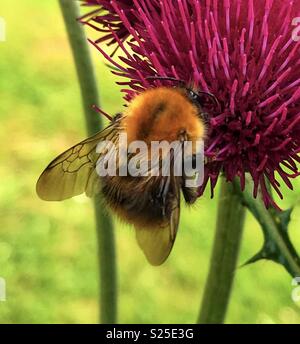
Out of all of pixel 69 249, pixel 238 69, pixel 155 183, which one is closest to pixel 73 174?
pixel 155 183

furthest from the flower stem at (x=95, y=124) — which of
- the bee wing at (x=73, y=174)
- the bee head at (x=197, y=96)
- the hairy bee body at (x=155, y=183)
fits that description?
the bee head at (x=197, y=96)

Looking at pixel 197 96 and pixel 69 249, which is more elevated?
pixel 197 96

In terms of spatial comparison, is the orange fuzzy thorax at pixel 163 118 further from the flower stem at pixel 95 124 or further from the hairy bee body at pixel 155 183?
the flower stem at pixel 95 124

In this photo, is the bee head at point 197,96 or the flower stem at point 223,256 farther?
the flower stem at point 223,256

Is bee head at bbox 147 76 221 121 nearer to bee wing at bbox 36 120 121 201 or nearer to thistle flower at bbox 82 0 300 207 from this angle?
thistle flower at bbox 82 0 300 207

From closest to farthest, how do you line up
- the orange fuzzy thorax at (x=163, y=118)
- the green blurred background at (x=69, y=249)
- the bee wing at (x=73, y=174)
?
the orange fuzzy thorax at (x=163, y=118)
the bee wing at (x=73, y=174)
the green blurred background at (x=69, y=249)

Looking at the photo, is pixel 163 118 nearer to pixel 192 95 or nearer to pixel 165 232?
pixel 192 95
